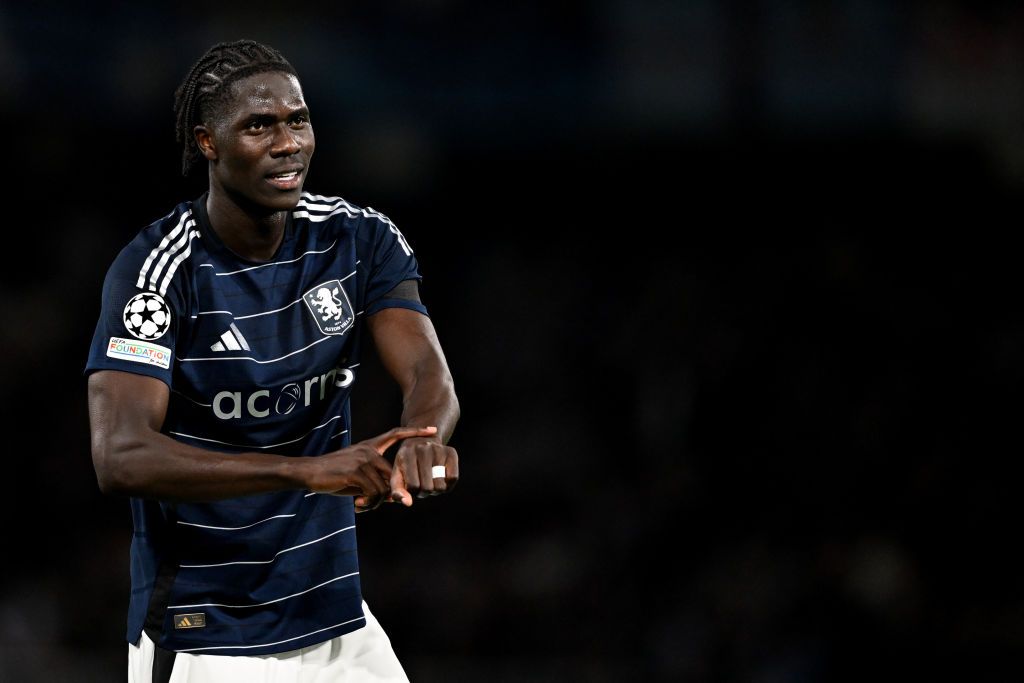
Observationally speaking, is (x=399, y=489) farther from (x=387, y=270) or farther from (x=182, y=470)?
(x=387, y=270)

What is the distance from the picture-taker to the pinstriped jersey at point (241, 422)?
3.24m

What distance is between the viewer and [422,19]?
343 inches

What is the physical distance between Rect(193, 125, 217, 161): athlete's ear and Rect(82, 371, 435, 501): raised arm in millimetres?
645

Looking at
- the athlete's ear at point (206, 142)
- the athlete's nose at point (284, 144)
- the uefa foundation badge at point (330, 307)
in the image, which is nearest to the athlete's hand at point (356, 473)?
the uefa foundation badge at point (330, 307)

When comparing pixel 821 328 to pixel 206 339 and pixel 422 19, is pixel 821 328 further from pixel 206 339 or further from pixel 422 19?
pixel 206 339

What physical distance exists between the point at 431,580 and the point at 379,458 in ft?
15.1

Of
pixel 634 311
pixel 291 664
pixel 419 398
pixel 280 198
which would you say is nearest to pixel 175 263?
pixel 280 198

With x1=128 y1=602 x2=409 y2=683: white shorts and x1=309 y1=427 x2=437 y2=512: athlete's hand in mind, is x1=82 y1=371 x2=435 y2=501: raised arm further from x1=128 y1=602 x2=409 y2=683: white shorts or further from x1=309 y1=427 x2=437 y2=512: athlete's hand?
x1=128 y1=602 x2=409 y2=683: white shorts

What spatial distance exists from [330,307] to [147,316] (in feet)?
1.56

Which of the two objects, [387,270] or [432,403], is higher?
[387,270]

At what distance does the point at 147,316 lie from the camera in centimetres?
312

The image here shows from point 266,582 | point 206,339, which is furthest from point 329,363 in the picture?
point 266,582

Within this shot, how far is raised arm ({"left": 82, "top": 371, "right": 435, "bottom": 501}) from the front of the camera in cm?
287

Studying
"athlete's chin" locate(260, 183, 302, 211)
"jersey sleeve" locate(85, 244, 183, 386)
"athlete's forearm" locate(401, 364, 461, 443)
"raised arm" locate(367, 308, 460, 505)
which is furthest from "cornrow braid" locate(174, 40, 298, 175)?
"athlete's forearm" locate(401, 364, 461, 443)
